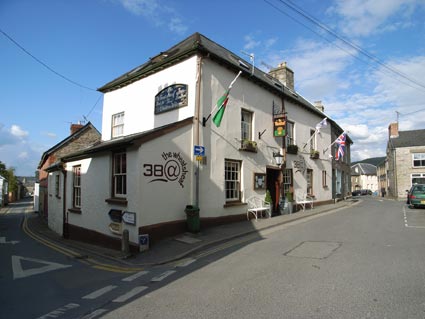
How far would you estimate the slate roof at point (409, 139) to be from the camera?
1471 inches

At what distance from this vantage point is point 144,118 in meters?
13.9

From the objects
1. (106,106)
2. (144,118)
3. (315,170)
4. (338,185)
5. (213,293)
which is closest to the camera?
(213,293)

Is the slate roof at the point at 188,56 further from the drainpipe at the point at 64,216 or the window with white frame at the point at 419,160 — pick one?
the window with white frame at the point at 419,160

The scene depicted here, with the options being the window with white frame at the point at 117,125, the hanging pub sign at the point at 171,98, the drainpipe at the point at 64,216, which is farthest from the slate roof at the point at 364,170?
the drainpipe at the point at 64,216

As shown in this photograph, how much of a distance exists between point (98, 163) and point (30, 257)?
3992mm

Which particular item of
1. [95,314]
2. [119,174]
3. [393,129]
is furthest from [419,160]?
[95,314]

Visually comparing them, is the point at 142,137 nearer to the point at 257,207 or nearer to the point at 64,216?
the point at 257,207

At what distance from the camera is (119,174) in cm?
1078

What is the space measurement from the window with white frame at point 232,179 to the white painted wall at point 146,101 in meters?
2.97

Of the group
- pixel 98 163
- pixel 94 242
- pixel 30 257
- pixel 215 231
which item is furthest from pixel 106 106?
pixel 215 231

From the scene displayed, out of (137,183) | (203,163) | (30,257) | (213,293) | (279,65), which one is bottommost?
(30,257)

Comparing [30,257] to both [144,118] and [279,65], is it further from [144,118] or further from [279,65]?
[279,65]

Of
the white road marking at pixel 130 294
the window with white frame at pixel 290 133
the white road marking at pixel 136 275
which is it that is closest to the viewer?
the white road marking at pixel 130 294

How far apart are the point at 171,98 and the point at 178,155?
10.2 feet
